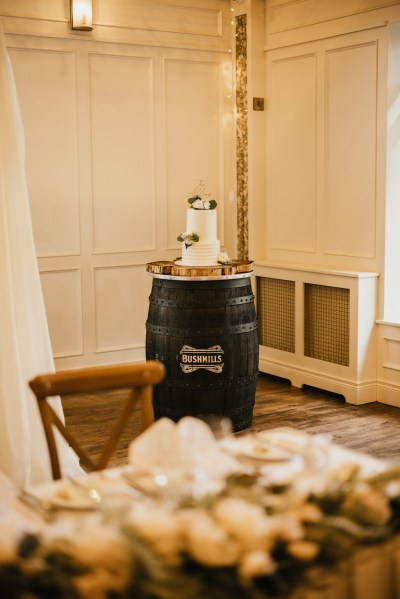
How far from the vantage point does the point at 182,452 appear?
180cm

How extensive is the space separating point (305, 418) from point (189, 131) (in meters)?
2.70

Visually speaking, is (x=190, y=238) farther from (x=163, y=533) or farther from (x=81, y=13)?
(x=163, y=533)

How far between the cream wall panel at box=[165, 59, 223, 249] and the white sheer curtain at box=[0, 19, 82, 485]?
318 centimetres

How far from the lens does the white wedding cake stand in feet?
16.0

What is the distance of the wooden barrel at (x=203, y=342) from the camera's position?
15.4 feet

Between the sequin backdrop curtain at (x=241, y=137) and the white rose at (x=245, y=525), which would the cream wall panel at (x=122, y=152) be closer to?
the sequin backdrop curtain at (x=241, y=137)

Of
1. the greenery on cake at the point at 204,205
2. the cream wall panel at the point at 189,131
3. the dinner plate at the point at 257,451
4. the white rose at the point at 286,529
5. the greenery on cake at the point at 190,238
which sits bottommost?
the dinner plate at the point at 257,451

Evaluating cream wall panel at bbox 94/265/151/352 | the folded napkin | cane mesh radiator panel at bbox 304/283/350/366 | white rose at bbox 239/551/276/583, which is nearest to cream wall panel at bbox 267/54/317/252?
cane mesh radiator panel at bbox 304/283/350/366

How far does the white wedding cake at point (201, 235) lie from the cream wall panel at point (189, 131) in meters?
1.83

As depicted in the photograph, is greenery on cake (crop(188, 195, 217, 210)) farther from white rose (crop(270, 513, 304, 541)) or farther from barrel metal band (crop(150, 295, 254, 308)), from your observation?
white rose (crop(270, 513, 304, 541))

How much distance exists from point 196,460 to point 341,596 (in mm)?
432

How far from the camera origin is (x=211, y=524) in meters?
1.39

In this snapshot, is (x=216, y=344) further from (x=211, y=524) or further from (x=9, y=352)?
(x=211, y=524)

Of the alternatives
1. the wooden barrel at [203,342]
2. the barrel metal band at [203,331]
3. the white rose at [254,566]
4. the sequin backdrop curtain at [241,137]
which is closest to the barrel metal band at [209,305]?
the wooden barrel at [203,342]
